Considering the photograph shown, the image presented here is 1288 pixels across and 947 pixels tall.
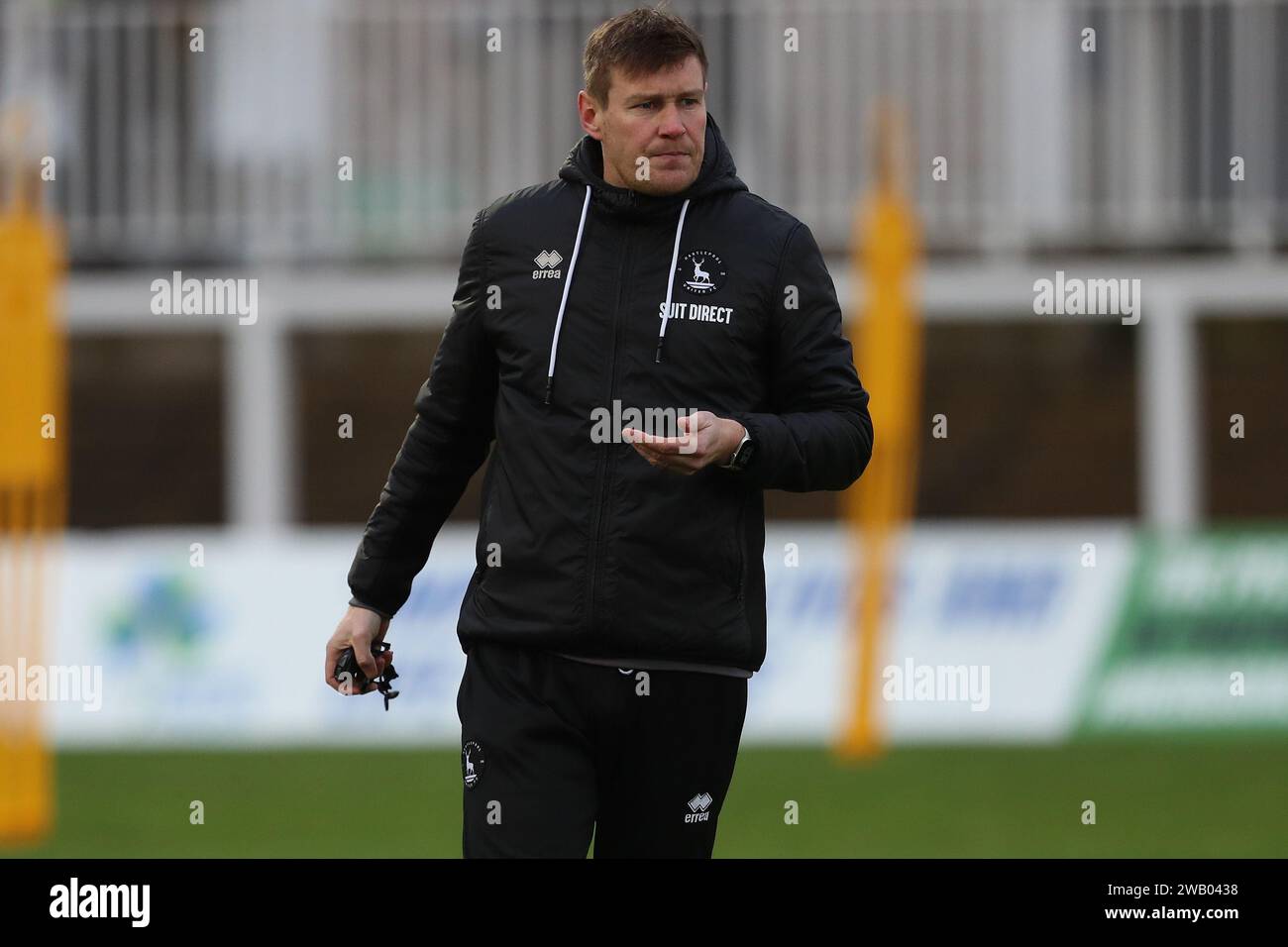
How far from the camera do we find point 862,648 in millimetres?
13000

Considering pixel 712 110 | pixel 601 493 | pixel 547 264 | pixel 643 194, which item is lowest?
pixel 601 493

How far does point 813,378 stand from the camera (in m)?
4.25

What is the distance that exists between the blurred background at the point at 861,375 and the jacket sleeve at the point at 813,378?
20.5ft

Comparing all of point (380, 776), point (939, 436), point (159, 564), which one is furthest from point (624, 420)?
point (939, 436)

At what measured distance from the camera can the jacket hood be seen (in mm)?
4254

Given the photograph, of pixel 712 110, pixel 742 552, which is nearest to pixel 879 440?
pixel 712 110

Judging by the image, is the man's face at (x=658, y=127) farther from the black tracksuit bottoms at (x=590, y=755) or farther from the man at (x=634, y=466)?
the black tracksuit bottoms at (x=590, y=755)

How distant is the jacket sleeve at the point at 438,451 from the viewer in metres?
4.40

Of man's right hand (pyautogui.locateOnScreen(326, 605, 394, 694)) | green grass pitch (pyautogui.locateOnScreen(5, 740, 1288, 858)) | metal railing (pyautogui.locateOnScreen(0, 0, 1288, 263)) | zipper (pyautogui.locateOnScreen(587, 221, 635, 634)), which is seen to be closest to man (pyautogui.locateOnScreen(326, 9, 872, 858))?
zipper (pyautogui.locateOnScreen(587, 221, 635, 634))

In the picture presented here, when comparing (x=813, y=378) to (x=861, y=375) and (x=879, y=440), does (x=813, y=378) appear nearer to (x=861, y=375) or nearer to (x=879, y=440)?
(x=861, y=375)

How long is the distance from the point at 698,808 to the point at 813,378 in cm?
89

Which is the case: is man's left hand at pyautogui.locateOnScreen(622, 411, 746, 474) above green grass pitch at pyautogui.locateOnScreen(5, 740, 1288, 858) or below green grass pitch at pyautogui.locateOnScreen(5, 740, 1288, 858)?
above

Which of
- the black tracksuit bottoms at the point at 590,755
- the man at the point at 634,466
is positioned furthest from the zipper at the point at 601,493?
the black tracksuit bottoms at the point at 590,755

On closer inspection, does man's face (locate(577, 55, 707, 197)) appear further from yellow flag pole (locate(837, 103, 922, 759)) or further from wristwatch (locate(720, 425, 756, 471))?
yellow flag pole (locate(837, 103, 922, 759))
